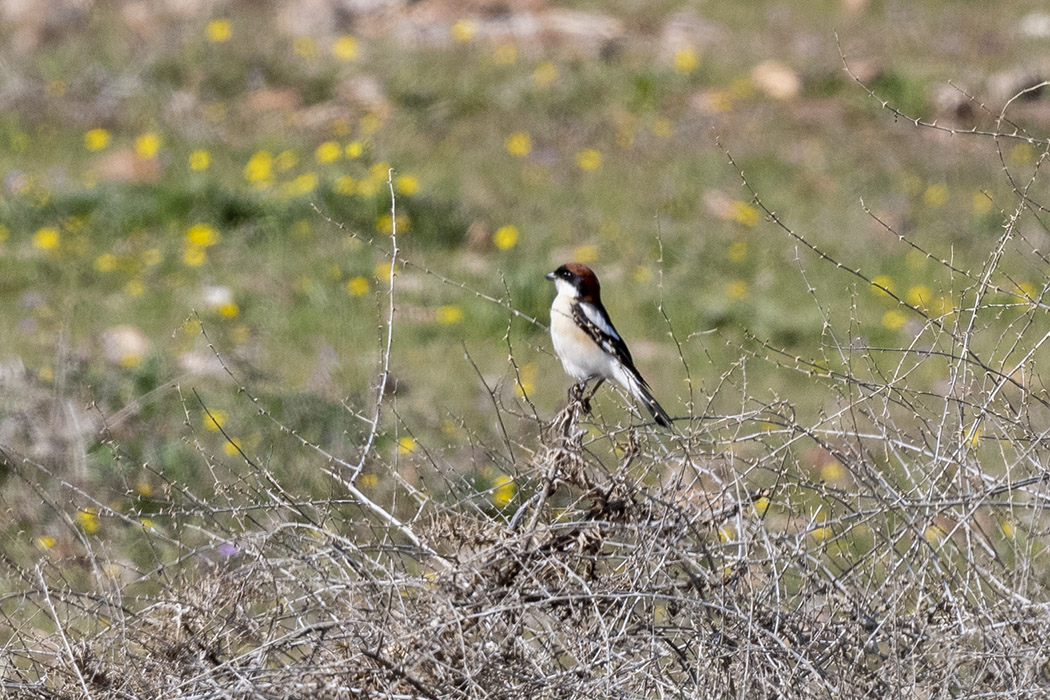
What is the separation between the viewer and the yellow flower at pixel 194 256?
9.03 m

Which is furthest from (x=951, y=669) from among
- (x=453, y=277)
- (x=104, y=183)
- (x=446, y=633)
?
(x=104, y=183)

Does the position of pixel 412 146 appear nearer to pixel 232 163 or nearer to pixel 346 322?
pixel 232 163

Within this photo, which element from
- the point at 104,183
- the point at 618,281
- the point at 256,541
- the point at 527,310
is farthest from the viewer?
the point at 104,183

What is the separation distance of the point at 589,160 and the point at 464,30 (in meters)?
2.43

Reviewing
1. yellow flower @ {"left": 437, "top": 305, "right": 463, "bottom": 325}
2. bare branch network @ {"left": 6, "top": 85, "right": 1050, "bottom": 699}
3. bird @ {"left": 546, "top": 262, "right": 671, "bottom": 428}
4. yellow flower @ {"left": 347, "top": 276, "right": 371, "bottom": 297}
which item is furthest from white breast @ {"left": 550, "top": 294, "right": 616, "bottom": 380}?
yellow flower @ {"left": 347, "top": 276, "right": 371, "bottom": 297}

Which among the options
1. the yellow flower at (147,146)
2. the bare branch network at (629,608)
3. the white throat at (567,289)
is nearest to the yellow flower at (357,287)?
the yellow flower at (147,146)

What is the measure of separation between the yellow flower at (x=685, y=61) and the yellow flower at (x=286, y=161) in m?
3.15

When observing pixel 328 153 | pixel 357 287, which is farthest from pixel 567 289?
pixel 328 153

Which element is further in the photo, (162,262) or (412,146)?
(412,146)

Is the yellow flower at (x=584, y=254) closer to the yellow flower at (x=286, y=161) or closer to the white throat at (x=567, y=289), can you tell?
the yellow flower at (x=286, y=161)

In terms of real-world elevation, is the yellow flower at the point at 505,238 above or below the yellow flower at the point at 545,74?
below

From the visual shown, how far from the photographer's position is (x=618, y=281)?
29.9 feet

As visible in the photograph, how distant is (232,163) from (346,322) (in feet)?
7.75

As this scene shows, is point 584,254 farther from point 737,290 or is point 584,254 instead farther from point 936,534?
point 936,534
